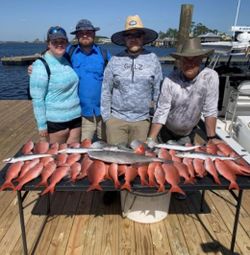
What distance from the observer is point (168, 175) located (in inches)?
85.7

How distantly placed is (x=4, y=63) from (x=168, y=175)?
1576 inches

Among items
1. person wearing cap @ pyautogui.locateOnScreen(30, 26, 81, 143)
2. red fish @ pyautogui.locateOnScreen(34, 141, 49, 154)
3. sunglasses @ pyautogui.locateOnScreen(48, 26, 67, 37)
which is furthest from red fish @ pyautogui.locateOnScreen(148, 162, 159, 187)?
sunglasses @ pyautogui.locateOnScreen(48, 26, 67, 37)

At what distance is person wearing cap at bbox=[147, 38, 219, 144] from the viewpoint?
9.08ft

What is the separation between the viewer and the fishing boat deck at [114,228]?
2.73 meters

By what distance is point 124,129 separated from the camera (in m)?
3.26

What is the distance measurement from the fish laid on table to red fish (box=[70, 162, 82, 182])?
15 centimetres

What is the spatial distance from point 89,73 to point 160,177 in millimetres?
1693

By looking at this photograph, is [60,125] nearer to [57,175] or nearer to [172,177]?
[57,175]

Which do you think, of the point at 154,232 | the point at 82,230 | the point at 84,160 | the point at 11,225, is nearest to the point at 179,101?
the point at 84,160

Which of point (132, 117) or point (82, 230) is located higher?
point (132, 117)

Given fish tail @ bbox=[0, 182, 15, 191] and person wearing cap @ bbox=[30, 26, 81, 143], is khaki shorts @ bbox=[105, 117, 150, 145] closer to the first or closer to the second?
person wearing cap @ bbox=[30, 26, 81, 143]

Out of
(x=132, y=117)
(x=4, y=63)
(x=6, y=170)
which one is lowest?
(x=4, y=63)

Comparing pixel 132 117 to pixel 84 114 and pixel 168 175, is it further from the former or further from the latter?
pixel 168 175

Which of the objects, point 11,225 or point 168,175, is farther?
point 11,225
